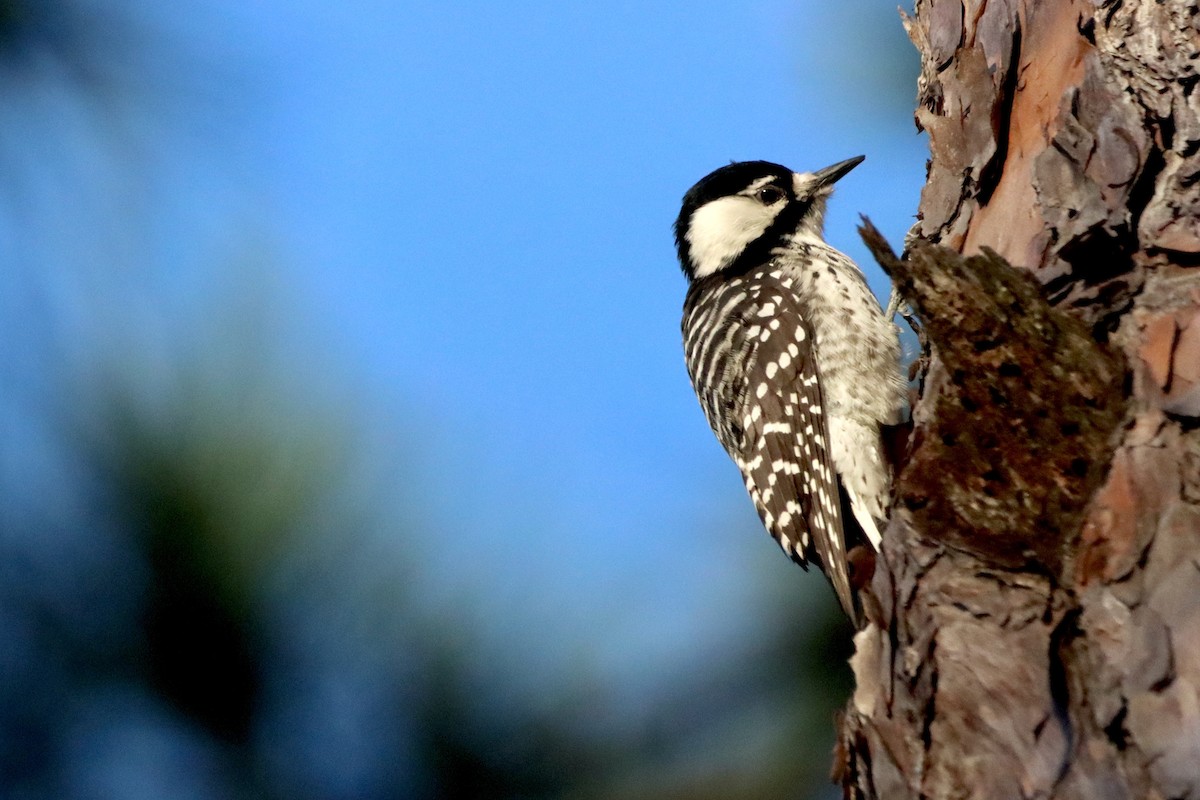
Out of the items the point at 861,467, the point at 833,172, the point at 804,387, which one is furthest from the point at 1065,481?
the point at 833,172

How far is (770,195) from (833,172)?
0.29 m

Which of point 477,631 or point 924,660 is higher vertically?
point 924,660

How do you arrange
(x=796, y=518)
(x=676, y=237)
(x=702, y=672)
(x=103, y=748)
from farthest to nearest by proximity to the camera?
(x=676, y=237), (x=796, y=518), (x=702, y=672), (x=103, y=748)

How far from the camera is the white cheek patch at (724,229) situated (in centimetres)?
475

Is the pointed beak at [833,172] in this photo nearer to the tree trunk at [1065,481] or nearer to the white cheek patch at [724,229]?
the white cheek patch at [724,229]

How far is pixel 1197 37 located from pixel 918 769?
1422 millimetres

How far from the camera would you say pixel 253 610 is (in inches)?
94.4

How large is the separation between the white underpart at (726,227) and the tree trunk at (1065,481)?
221 cm

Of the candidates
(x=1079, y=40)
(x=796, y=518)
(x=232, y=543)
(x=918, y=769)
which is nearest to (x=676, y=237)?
(x=796, y=518)

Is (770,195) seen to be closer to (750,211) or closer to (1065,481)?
(750,211)

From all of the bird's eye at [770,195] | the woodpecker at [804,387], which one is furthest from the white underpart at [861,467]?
the bird's eye at [770,195]

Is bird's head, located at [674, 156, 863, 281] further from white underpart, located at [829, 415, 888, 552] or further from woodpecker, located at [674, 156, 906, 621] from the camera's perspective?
white underpart, located at [829, 415, 888, 552]

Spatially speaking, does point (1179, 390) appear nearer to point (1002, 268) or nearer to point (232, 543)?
point (1002, 268)

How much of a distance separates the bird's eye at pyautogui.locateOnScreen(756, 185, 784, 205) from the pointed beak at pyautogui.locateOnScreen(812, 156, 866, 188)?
0.14 meters
